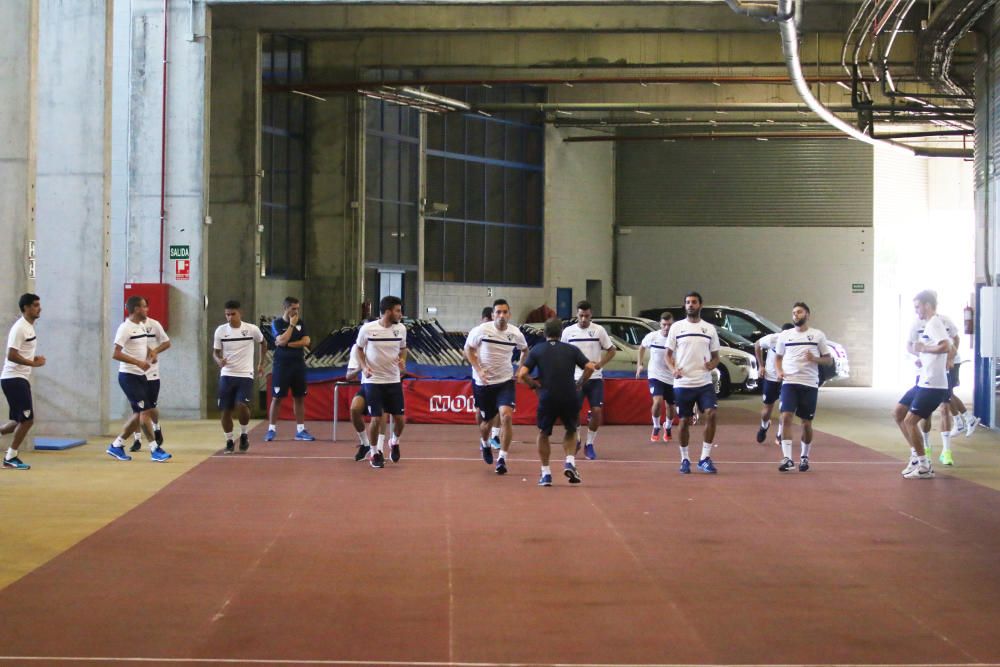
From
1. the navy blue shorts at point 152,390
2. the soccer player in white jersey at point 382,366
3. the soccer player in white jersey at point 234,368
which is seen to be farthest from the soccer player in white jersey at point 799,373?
the navy blue shorts at point 152,390

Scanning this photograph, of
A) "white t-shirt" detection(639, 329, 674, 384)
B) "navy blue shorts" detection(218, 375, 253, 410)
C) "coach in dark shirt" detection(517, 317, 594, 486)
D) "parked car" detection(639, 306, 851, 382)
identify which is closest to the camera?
"coach in dark shirt" detection(517, 317, 594, 486)

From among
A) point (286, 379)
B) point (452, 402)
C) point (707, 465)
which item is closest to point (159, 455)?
point (286, 379)

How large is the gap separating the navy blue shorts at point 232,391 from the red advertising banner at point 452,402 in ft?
16.8

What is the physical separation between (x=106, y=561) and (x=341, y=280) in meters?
24.0

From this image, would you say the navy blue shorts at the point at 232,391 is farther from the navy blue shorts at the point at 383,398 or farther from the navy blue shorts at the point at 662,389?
the navy blue shorts at the point at 662,389

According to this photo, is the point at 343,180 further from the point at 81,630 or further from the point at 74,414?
the point at 81,630

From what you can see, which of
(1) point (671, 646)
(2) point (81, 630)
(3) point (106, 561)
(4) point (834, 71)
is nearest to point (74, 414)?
(3) point (106, 561)

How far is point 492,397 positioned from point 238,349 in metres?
3.58

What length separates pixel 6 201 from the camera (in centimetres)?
1730

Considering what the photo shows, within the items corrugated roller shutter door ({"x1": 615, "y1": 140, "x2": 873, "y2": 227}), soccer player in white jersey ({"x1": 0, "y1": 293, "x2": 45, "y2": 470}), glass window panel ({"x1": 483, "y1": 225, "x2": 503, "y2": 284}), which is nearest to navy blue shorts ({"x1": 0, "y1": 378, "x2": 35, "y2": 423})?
soccer player in white jersey ({"x1": 0, "y1": 293, "x2": 45, "y2": 470})

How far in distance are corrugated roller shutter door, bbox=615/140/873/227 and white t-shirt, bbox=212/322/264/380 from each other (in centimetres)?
2418

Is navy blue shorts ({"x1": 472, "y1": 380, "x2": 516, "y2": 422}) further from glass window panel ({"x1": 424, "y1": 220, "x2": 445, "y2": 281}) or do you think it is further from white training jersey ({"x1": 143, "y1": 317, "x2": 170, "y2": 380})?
glass window panel ({"x1": 424, "y1": 220, "x2": 445, "y2": 281})

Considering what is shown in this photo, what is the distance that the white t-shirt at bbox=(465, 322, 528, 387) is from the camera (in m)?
15.8

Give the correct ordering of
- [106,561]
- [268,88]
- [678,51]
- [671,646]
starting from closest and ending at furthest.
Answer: [671,646] → [106,561] → [678,51] → [268,88]
